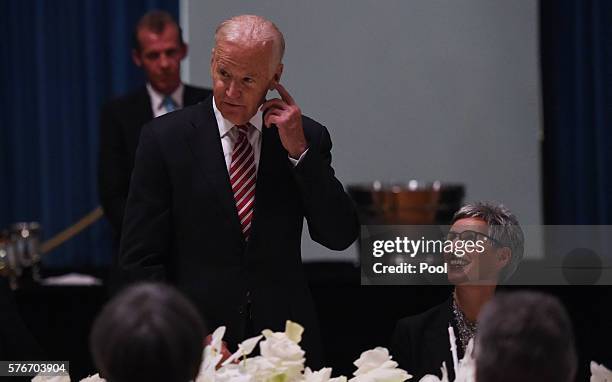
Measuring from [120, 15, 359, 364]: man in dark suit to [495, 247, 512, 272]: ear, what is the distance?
0.98ft

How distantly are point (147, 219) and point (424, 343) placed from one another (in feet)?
1.96

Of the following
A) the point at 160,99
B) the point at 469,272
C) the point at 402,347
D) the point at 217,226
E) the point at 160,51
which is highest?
the point at 160,51

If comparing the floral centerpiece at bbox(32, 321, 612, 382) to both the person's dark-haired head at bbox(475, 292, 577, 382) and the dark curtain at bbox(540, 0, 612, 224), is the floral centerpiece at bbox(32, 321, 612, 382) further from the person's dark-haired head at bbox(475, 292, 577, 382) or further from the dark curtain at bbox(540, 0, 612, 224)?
the dark curtain at bbox(540, 0, 612, 224)

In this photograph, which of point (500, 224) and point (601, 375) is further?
point (500, 224)

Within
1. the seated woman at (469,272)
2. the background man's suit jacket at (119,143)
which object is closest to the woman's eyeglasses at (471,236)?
the seated woman at (469,272)

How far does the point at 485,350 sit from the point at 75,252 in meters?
4.27

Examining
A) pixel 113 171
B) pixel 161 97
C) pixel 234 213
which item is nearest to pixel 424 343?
pixel 234 213

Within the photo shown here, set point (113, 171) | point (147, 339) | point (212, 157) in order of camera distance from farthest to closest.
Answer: point (113, 171) < point (212, 157) < point (147, 339)

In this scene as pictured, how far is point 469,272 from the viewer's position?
220 centimetres

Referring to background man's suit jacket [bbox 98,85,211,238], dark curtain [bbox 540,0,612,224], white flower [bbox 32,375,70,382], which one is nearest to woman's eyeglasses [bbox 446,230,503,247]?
white flower [bbox 32,375,70,382]

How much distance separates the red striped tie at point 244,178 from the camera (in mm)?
2203

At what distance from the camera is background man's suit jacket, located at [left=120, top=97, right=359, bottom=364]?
217cm

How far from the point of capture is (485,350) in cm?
100

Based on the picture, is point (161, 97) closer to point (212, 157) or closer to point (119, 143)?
point (119, 143)
